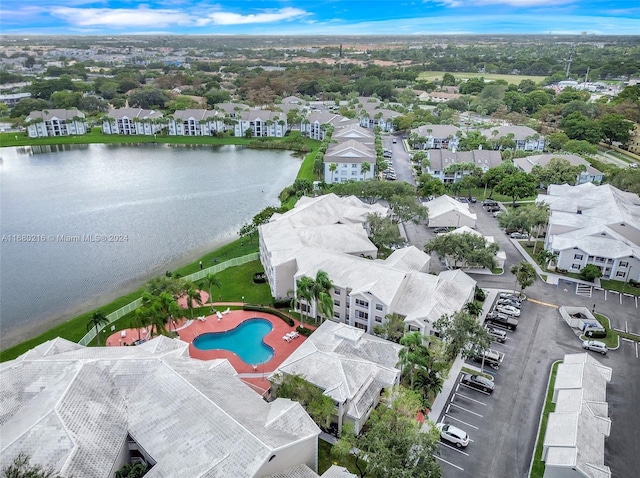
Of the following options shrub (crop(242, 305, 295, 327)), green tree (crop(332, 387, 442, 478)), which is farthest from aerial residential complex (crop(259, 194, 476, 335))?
green tree (crop(332, 387, 442, 478))

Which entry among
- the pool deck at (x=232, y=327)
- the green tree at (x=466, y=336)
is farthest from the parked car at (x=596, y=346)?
the pool deck at (x=232, y=327)

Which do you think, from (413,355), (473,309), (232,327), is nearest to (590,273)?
(473,309)

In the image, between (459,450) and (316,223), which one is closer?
(459,450)

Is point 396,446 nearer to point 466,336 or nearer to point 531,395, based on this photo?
point 466,336

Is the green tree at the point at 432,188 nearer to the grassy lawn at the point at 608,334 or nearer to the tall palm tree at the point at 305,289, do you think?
the grassy lawn at the point at 608,334

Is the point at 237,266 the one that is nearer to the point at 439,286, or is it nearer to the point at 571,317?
the point at 439,286

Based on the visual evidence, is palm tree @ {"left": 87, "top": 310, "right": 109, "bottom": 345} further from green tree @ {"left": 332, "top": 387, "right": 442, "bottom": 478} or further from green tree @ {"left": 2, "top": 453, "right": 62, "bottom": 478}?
green tree @ {"left": 332, "top": 387, "right": 442, "bottom": 478}

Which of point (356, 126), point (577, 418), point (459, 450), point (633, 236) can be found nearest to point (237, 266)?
point (459, 450)
